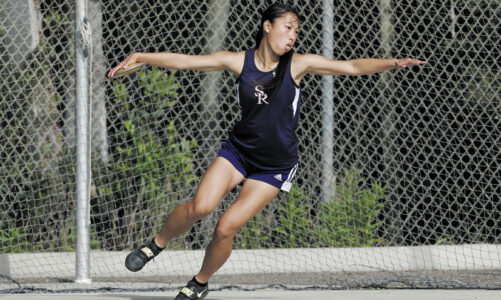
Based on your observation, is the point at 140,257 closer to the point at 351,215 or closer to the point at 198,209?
the point at 198,209

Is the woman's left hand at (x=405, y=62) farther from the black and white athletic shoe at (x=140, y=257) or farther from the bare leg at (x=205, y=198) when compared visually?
the black and white athletic shoe at (x=140, y=257)

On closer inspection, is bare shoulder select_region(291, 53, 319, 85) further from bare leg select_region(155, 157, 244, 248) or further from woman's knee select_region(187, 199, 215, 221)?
woman's knee select_region(187, 199, 215, 221)

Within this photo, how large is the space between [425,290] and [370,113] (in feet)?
12.3

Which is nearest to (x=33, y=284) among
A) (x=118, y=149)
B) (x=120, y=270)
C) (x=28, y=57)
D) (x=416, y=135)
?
(x=120, y=270)

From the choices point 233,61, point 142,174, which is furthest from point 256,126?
point 142,174

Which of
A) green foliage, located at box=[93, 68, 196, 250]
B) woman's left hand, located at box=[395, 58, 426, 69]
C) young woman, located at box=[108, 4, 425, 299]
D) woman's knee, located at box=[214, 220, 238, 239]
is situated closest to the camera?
woman's left hand, located at box=[395, 58, 426, 69]

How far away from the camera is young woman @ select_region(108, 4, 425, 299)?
5578mm

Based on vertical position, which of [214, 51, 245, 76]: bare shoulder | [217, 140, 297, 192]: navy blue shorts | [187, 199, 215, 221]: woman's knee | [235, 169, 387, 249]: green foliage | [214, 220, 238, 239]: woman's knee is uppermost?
[214, 51, 245, 76]: bare shoulder

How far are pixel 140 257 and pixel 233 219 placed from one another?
24.4 inches

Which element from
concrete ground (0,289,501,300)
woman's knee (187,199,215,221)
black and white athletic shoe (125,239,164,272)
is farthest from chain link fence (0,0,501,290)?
woman's knee (187,199,215,221)

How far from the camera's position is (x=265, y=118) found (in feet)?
18.4

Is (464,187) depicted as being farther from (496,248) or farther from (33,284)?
(33,284)

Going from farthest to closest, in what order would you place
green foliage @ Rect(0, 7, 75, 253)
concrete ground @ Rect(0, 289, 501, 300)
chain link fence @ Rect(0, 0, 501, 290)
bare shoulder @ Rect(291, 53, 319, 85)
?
chain link fence @ Rect(0, 0, 501, 290), green foliage @ Rect(0, 7, 75, 253), concrete ground @ Rect(0, 289, 501, 300), bare shoulder @ Rect(291, 53, 319, 85)

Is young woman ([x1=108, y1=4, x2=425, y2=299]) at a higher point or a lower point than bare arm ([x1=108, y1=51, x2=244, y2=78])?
lower
